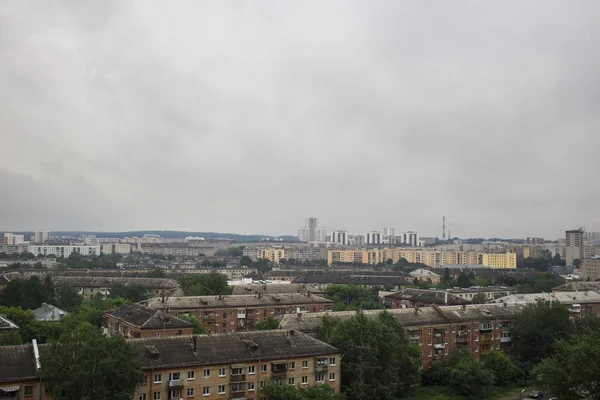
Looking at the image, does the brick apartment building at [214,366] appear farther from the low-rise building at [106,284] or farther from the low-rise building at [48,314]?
the low-rise building at [106,284]

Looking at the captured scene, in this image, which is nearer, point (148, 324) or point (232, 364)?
point (232, 364)

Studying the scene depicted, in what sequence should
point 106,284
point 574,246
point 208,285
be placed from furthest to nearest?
point 574,246, point 106,284, point 208,285

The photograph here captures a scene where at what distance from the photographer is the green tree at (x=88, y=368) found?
61.6ft

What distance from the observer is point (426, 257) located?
147750 millimetres

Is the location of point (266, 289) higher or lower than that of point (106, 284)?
higher

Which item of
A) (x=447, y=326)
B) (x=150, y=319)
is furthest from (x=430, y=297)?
(x=150, y=319)

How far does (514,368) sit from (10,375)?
26.1m

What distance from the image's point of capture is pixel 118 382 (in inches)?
761

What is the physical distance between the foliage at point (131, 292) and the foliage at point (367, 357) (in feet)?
109

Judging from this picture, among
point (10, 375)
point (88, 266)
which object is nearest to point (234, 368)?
point (10, 375)

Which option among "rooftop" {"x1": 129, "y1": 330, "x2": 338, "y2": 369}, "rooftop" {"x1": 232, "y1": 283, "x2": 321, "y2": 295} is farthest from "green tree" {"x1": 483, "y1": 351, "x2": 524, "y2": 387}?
"rooftop" {"x1": 232, "y1": 283, "x2": 321, "y2": 295}

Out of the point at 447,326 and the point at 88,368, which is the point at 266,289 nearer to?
the point at 447,326

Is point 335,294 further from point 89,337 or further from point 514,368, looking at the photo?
point 89,337

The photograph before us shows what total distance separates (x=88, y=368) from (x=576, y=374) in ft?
55.7
